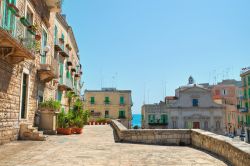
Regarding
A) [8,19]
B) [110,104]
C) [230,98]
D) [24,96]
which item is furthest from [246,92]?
[8,19]

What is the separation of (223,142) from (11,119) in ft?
29.3

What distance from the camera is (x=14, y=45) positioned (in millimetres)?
10219

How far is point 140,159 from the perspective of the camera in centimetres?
770

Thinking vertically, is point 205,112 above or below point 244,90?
below

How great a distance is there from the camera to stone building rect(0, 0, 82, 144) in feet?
34.9

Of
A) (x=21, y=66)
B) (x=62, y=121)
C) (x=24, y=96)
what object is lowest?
(x=62, y=121)

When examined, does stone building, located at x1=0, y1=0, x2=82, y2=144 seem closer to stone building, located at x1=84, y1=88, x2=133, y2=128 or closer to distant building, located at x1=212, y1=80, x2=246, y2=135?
stone building, located at x1=84, y1=88, x2=133, y2=128

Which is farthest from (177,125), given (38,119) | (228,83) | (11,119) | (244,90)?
(11,119)

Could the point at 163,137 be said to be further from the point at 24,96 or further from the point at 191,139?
the point at 24,96

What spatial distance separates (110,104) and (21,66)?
42.2 m

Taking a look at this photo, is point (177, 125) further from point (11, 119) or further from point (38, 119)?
point (11, 119)

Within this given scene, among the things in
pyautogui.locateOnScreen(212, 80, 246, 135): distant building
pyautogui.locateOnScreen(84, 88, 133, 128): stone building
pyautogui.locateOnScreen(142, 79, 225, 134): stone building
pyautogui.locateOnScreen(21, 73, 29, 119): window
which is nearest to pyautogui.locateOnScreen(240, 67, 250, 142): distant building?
pyautogui.locateOnScreen(142, 79, 225, 134): stone building

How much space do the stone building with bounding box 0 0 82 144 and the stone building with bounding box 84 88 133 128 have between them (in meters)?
37.2

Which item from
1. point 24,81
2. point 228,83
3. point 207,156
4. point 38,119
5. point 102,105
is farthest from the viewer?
point 228,83
